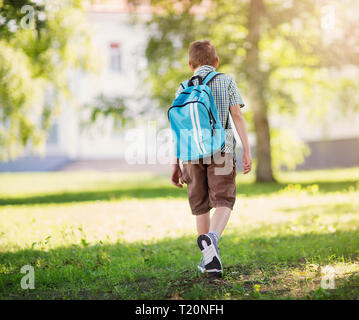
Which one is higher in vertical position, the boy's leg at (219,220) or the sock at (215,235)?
the boy's leg at (219,220)

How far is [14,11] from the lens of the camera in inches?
203

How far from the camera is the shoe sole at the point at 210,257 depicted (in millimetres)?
3486

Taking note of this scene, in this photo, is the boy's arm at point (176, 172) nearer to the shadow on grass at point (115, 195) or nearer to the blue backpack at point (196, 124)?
the blue backpack at point (196, 124)

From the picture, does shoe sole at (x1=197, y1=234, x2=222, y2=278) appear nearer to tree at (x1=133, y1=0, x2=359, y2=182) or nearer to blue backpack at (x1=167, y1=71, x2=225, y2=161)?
blue backpack at (x1=167, y1=71, x2=225, y2=161)

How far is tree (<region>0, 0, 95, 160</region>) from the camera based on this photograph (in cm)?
1270

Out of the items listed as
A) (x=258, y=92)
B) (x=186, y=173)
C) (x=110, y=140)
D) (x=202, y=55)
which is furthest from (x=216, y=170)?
(x=110, y=140)

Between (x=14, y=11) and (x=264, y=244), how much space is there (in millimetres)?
4025

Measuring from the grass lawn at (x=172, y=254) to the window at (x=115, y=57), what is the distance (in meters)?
22.5

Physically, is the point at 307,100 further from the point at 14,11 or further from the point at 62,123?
the point at 62,123

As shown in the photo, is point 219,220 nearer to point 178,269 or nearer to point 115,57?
point 178,269

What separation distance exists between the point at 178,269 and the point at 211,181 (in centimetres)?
100

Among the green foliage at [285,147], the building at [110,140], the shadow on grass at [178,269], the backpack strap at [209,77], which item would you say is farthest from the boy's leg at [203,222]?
the building at [110,140]

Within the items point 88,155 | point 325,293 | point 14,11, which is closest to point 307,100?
point 14,11

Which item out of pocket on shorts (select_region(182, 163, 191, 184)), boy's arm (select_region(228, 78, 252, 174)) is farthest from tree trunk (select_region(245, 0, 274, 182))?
pocket on shorts (select_region(182, 163, 191, 184))
